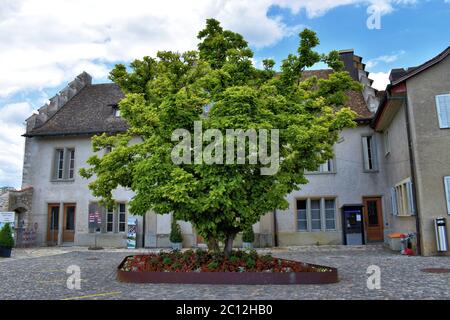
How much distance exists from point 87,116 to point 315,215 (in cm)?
1463

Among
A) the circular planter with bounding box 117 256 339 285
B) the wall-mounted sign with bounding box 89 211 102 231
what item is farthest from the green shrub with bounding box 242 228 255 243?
the circular planter with bounding box 117 256 339 285

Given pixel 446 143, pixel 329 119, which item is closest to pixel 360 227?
pixel 446 143

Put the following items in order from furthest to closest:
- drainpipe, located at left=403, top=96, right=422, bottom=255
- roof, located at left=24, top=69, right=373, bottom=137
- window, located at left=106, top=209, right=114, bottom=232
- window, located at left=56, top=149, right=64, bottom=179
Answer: window, located at left=56, top=149, right=64, bottom=179 < roof, located at left=24, top=69, right=373, bottom=137 < window, located at left=106, top=209, right=114, bottom=232 < drainpipe, located at left=403, top=96, right=422, bottom=255

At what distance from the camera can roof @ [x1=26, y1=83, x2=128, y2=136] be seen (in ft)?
74.8

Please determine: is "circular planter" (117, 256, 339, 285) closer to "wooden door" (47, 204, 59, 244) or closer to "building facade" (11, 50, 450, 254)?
"building facade" (11, 50, 450, 254)

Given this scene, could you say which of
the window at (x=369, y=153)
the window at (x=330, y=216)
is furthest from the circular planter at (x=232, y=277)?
the window at (x=369, y=153)

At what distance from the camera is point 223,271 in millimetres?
9672

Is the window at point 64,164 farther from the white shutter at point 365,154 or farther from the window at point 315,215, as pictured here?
the white shutter at point 365,154

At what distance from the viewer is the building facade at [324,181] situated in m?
15.0

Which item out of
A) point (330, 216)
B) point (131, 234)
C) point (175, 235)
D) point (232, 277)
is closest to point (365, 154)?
point (330, 216)

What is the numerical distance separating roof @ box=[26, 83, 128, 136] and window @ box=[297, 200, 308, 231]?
10.5 metres

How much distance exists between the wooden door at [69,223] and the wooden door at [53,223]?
0.54 m
